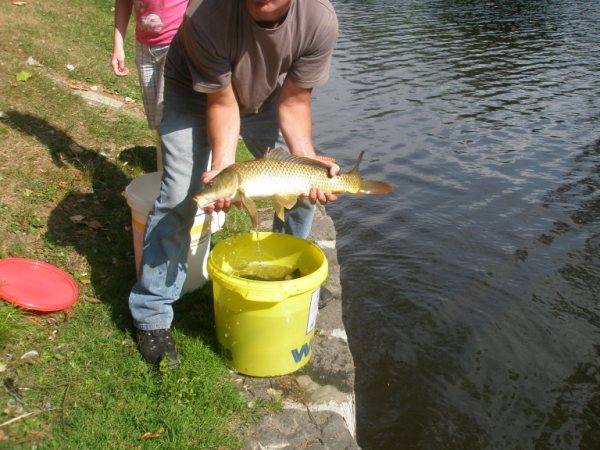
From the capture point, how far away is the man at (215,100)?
10.5 ft

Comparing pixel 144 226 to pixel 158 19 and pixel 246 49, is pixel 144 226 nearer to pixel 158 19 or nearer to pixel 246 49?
pixel 246 49

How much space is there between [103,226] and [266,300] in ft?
7.34

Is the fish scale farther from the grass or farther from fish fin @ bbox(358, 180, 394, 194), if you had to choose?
the grass

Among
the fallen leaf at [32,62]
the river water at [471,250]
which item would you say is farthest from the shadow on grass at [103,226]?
the fallen leaf at [32,62]

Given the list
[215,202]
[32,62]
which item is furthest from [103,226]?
[32,62]

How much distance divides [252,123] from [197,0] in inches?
37.7

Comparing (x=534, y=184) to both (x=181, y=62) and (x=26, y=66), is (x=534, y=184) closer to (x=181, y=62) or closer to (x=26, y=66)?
(x=181, y=62)

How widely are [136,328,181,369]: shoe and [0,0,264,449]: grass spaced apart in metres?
0.05

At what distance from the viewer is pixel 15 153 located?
219 inches

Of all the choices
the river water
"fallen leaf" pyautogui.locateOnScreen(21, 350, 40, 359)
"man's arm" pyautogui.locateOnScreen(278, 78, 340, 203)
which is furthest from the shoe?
the river water

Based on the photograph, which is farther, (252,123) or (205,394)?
(252,123)

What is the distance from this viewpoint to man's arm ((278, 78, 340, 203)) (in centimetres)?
361

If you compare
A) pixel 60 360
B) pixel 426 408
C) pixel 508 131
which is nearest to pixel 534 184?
pixel 508 131

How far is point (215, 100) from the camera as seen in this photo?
3.37m
